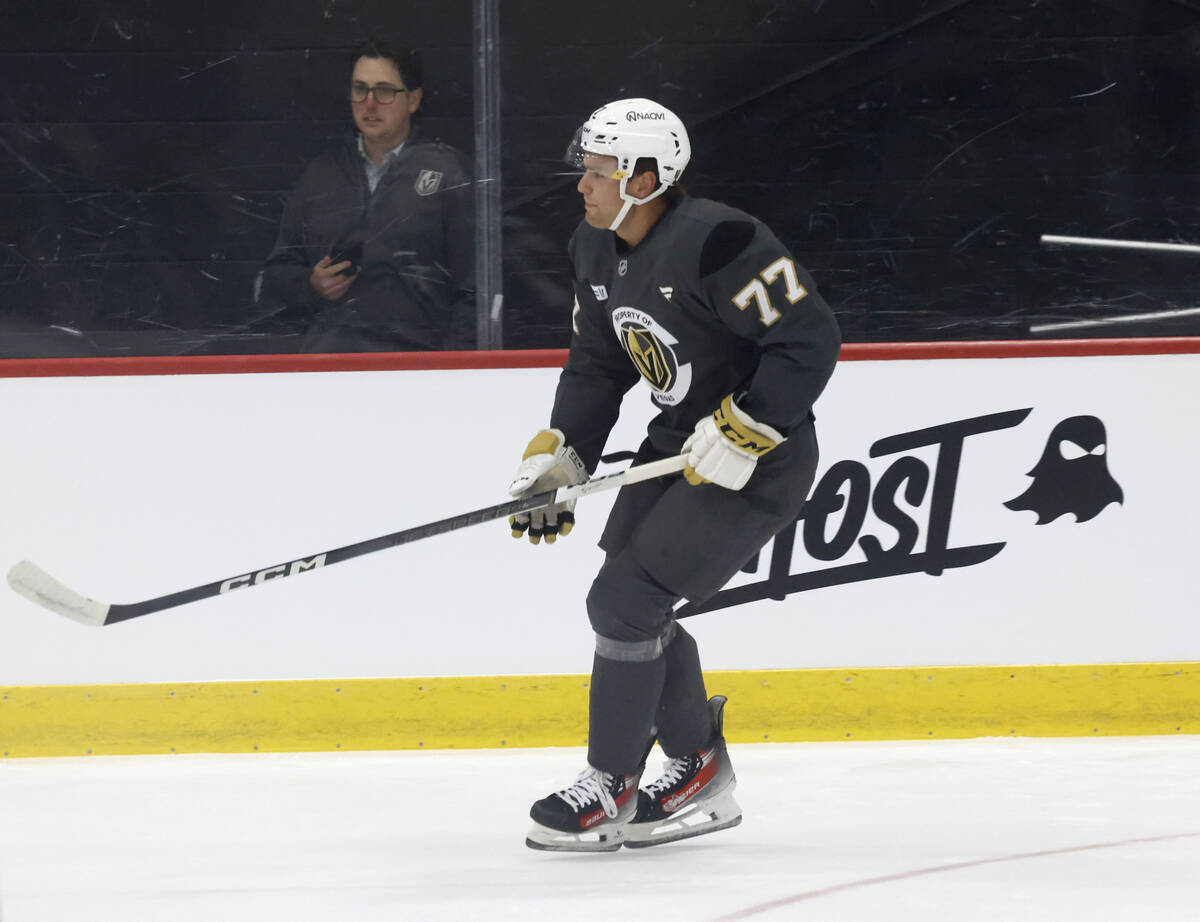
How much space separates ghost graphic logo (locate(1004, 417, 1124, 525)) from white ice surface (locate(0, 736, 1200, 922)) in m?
0.53

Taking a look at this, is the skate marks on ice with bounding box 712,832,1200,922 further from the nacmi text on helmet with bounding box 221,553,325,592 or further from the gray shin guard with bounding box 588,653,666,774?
the nacmi text on helmet with bounding box 221,553,325,592

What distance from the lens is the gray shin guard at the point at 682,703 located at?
280cm

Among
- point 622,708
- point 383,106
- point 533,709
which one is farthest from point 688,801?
point 383,106

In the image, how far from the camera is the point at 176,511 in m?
3.50

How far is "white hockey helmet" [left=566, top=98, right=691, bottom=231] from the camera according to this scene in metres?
2.61

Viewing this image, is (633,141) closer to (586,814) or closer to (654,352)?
(654,352)

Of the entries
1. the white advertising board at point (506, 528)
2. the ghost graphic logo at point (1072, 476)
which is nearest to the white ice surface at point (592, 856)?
the white advertising board at point (506, 528)

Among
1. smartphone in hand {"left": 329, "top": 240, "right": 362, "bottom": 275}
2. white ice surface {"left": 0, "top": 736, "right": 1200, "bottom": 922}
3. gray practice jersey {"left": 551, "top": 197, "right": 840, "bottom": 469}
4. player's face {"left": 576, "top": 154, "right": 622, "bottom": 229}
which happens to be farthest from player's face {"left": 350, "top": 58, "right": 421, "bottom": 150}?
white ice surface {"left": 0, "top": 736, "right": 1200, "bottom": 922}

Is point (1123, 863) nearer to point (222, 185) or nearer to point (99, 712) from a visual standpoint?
point (99, 712)

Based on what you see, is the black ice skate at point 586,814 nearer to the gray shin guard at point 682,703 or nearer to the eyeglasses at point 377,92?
the gray shin guard at point 682,703

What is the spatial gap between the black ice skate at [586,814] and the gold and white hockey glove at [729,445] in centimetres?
57

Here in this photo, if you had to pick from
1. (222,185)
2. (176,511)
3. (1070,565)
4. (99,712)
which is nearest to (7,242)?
(222,185)

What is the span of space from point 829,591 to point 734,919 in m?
1.37

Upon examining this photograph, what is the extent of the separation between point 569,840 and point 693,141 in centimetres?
172
